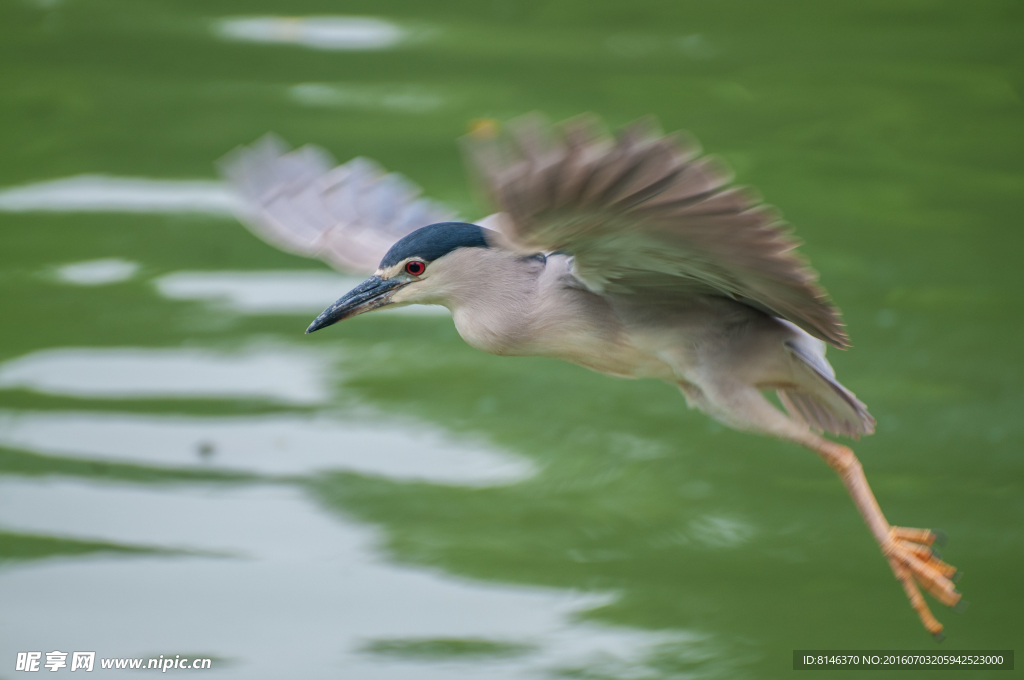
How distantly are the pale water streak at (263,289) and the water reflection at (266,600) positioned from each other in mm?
1203

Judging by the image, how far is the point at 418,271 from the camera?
2.56m

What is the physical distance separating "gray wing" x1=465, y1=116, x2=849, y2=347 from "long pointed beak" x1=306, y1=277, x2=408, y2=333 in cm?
44

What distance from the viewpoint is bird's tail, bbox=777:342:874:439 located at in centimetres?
278

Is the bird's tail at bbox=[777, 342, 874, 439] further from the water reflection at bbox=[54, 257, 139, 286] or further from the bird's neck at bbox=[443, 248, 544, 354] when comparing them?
the water reflection at bbox=[54, 257, 139, 286]

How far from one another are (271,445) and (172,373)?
0.69 m

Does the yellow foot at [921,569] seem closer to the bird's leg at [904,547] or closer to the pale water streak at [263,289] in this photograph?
the bird's leg at [904,547]

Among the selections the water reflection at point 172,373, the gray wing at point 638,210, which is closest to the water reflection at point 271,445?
the water reflection at point 172,373

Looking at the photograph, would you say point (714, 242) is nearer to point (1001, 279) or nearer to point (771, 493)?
point (771, 493)

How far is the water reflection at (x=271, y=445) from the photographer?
443 cm

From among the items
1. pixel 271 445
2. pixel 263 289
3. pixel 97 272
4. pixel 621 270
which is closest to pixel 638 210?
pixel 621 270

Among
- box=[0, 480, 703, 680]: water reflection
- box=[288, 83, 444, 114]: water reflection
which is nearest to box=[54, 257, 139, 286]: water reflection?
box=[0, 480, 703, 680]: water reflection

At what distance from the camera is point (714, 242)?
216 cm

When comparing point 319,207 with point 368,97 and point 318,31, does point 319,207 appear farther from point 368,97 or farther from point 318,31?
point 318,31

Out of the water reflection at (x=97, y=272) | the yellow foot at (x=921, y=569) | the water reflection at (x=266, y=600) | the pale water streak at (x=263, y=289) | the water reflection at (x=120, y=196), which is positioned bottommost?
the yellow foot at (x=921, y=569)
